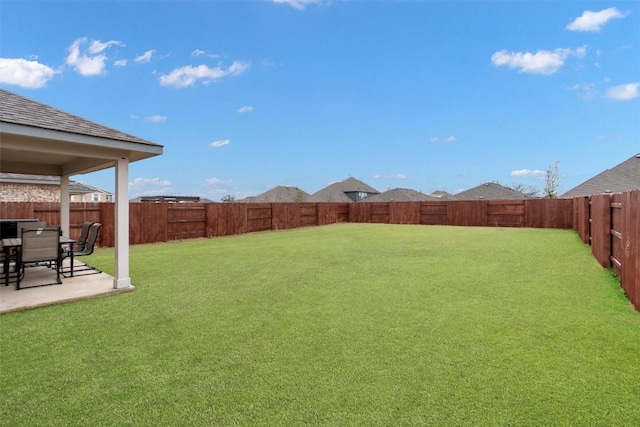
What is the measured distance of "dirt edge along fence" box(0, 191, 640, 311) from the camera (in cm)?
548

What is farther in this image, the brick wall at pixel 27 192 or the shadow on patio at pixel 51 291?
the brick wall at pixel 27 192

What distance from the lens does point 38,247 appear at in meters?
5.50

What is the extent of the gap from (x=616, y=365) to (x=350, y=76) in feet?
65.7

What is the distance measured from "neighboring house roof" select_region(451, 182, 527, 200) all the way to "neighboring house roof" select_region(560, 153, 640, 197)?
42.9 feet

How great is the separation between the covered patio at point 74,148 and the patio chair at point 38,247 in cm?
50

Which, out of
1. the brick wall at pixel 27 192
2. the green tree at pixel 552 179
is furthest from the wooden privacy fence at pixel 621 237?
the green tree at pixel 552 179

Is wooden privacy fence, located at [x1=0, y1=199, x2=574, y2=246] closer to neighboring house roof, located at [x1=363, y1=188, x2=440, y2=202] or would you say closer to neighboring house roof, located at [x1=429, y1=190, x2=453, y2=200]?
neighboring house roof, located at [x1=363, y1=188, x2=440, y2=202]

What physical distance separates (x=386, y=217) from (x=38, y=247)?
20327 mm

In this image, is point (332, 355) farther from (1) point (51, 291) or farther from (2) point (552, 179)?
(2) point (552, 179)

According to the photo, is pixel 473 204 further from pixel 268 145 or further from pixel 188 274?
pixel 188 274

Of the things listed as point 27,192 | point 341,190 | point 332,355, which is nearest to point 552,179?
point 341,190

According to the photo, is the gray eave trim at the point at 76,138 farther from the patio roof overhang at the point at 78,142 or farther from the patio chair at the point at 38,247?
the patio chair at the point at 38,247

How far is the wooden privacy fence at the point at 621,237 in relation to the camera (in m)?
4.47

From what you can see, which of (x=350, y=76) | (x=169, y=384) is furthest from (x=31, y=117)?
(x=350, y=76)
